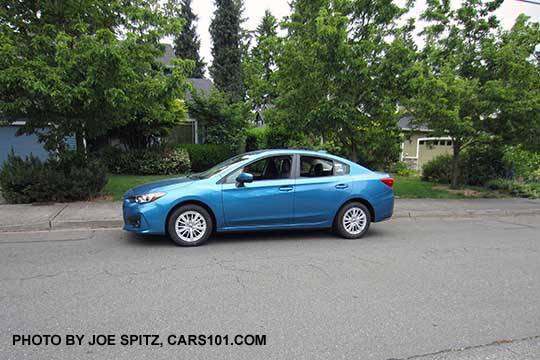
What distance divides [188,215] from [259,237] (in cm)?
138

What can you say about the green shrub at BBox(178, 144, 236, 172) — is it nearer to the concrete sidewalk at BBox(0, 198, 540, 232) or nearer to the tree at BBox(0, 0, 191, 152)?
the tree at BBox(0, 0, 191, 152)

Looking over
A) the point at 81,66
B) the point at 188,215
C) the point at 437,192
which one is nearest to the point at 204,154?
the point at 81,66

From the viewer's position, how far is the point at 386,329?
309 centimetres

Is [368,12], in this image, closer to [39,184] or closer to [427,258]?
[427,258]

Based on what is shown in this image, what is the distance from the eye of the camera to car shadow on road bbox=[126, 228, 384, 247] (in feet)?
18.9

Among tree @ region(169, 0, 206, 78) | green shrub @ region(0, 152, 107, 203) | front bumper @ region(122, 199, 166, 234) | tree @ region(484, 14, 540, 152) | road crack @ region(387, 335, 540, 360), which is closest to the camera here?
road crack @ region(387, 335, 540, 360)

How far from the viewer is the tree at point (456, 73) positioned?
33.0 ft

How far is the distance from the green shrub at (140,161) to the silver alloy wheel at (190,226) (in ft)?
33.5

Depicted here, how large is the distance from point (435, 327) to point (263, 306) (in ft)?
5.13

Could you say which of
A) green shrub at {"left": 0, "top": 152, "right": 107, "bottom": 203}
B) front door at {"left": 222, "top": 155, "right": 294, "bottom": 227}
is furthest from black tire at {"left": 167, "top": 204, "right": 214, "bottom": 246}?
green shrub at {"left": 0, "top": 152, "right": 107, "bottom": 203}

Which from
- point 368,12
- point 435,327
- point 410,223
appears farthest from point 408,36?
point 435,327

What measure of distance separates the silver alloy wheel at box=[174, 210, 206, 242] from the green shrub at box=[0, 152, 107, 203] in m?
4.83

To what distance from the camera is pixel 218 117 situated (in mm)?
17250

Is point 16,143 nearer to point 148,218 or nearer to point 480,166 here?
point 148,218
